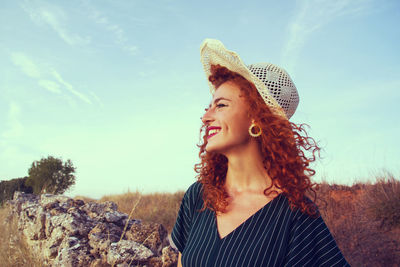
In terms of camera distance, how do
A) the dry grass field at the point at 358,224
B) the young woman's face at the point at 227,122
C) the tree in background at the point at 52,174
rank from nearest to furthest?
the young woman's face at the point at 227,122 → the dry grass field at the point at 358,224 → the tree in background at the point at 52,174

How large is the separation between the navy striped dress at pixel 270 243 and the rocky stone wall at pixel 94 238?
53.4 inches

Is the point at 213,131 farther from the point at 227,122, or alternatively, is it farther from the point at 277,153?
the point at 277,153

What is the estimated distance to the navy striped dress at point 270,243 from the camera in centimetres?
193

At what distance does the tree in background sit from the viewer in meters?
18.6

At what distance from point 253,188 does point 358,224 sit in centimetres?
615

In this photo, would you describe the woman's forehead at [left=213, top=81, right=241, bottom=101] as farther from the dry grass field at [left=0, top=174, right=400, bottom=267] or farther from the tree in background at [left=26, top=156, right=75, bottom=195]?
the tree in background at [left=26, top=156, right=75, bottom=195]

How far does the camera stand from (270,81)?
7.66 feet

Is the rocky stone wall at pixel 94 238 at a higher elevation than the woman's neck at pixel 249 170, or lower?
lower

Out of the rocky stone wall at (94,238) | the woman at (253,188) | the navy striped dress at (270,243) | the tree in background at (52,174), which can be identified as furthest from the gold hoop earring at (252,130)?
the tree in background at (52,174)

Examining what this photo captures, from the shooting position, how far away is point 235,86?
2438 mm

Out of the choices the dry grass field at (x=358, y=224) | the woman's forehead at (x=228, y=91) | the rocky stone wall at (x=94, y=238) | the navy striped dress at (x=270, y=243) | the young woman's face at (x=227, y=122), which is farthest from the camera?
the dry grass field at (x=358, y=224)

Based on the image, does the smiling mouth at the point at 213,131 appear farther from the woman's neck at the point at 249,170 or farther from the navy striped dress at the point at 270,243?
the navy striped dress at the point at 270,243

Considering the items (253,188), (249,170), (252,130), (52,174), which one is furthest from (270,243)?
(52,174)

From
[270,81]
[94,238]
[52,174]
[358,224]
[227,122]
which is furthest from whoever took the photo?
[52,174]
